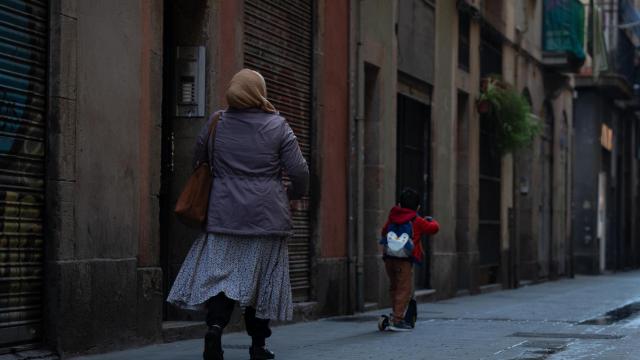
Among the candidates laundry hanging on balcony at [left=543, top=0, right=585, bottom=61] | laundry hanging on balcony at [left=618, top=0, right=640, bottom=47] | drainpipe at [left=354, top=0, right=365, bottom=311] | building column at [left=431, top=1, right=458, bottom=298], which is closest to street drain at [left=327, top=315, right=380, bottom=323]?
drainpipe at [left=354, top=0, right=365, bottom=311]

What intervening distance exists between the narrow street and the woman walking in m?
0.97

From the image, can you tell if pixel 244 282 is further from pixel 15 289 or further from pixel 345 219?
pixel 345 219

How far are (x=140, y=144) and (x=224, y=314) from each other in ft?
7.78

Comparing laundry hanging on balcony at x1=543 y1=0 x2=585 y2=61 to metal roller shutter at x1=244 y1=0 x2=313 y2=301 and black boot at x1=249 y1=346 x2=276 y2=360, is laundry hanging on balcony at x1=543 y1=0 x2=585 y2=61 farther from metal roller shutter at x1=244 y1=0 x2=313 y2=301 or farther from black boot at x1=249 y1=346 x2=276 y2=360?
black boot at x1=249 y1=346 x2=276 y2=360

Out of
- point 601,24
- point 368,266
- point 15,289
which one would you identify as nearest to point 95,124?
point 15,289

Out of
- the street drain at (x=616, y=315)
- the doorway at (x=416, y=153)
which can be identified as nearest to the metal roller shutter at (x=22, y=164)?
the street drain at (x=616, y=315)

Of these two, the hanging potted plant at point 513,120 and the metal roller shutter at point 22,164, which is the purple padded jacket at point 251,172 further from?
the hanging potted plant at point 513,120

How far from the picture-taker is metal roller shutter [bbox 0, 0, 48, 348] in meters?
8.25

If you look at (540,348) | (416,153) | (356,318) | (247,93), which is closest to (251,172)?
(247,93)

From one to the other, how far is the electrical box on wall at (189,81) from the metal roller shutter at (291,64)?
1.02 metres

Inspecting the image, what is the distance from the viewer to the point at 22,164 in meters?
8.44

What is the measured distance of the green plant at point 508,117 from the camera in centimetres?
2325

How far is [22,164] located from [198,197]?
3.86ft

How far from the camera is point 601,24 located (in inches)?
1495
